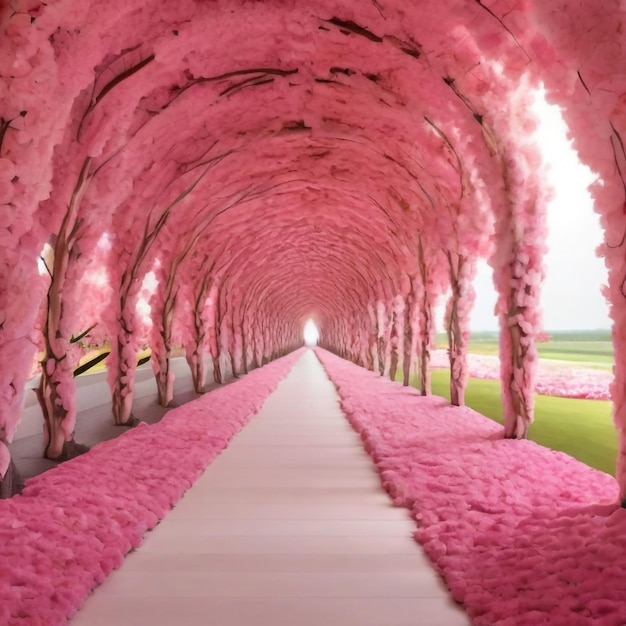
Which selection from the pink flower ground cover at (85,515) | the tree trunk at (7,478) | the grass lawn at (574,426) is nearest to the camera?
the pink flower ground cover at (85,515)

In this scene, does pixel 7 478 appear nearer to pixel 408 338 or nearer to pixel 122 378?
pixel 122 378

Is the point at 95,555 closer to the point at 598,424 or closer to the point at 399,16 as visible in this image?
the point at 399,16

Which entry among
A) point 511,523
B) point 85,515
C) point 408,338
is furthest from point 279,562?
point 408,338

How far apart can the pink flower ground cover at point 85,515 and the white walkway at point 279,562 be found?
0.39 feet

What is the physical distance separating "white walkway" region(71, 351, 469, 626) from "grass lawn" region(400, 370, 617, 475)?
2.89 metres

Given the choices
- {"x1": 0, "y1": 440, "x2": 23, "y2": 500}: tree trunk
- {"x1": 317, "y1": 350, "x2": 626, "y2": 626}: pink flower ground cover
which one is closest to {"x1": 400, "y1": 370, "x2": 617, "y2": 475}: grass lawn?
{"x1": 317, "y1": 350, "x2": 626, "y2": 626}: pink flower ground cover

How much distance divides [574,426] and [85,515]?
283 inches

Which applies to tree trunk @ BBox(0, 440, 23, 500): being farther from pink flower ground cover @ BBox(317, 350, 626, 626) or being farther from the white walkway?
pink flower ground cover @ BBox(317, 350, 626, 626)

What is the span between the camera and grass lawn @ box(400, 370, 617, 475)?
7.00m

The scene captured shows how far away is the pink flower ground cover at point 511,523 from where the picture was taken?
108 inches

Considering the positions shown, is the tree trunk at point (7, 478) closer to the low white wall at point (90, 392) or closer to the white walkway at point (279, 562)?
the low white wall at point (90, 392)

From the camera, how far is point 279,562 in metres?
3.45

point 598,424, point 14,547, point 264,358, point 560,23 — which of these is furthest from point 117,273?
point 264,358

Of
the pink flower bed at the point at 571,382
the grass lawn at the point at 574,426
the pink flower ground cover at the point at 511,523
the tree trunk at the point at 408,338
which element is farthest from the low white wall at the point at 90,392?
the pink flower bed at the point at 571,382
